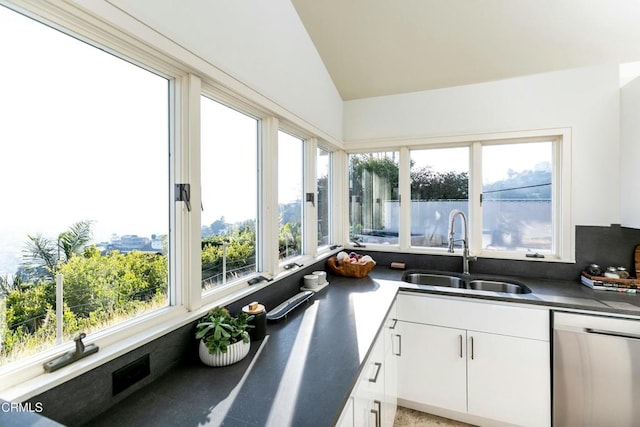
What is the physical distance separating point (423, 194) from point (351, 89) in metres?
1.21

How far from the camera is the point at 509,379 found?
6.11 feet

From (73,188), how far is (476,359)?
2344 millimetres

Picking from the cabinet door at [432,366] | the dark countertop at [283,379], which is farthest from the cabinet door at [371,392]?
the cabinet door at [432,366]

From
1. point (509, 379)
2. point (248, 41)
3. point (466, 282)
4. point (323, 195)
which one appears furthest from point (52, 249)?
point (466, 282)

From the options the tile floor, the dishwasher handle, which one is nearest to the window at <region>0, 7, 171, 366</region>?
the tile floor

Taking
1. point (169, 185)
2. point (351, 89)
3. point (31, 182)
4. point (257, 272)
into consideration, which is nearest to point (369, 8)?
point (351, 89)

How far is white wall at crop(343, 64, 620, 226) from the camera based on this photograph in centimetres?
213

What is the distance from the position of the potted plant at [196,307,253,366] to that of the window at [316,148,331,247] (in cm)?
153

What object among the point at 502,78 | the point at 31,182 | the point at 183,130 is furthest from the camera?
the point at 502,78

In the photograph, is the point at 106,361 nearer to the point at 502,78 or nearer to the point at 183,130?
the point at 183,130

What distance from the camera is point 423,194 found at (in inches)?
108

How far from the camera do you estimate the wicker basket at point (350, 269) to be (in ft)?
7.76

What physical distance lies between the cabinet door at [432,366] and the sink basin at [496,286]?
0.58 meters

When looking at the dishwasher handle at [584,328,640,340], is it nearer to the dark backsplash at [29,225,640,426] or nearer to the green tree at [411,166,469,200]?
the dark backsplash at [29,225,640,426]
